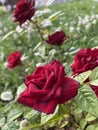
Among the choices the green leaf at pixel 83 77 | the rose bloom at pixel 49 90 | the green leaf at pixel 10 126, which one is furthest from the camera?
the green leaf at pixel 10 126

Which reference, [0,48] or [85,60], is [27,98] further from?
[0,48]

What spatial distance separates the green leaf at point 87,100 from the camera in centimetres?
109

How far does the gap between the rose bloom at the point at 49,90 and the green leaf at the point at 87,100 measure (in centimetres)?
4

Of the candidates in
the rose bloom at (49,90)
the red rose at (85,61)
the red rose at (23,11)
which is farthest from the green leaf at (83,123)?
the red rose at (23,11)

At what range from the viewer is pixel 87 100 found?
1.10 meters

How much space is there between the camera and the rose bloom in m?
1.04

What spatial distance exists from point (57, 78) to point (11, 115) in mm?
368

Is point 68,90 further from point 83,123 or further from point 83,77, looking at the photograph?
point 83,123

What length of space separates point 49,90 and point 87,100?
0.39 ft

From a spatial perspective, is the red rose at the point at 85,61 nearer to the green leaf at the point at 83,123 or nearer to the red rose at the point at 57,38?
the green leaf at the point at 83,123

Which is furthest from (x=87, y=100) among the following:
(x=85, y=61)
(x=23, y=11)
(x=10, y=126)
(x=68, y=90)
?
(x=23, y=11)

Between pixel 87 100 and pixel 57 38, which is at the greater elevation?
pixel 87 100

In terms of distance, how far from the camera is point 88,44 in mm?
3473

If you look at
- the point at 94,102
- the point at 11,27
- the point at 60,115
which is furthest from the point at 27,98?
the point at 11,27
